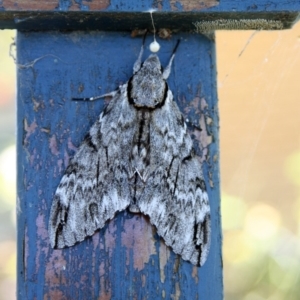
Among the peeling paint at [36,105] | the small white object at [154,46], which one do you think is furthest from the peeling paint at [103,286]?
the small white object at [154,46]

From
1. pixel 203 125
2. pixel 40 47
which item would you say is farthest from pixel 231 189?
pixel 40 47

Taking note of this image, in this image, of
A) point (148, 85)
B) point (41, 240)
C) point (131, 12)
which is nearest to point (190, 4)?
point (131, 12)

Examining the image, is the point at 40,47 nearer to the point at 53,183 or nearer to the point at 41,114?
the point at 41,114

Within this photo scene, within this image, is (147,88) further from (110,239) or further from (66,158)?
(110,239)

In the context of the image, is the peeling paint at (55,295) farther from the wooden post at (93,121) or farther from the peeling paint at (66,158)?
the peeling paint at (66,158)

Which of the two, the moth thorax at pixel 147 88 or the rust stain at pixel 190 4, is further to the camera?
the moth thorax at pixel 147 88

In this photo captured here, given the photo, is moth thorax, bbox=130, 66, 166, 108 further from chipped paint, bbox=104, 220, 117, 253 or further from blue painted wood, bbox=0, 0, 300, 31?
chipped paint, bbox=104, 220, 117, 253
